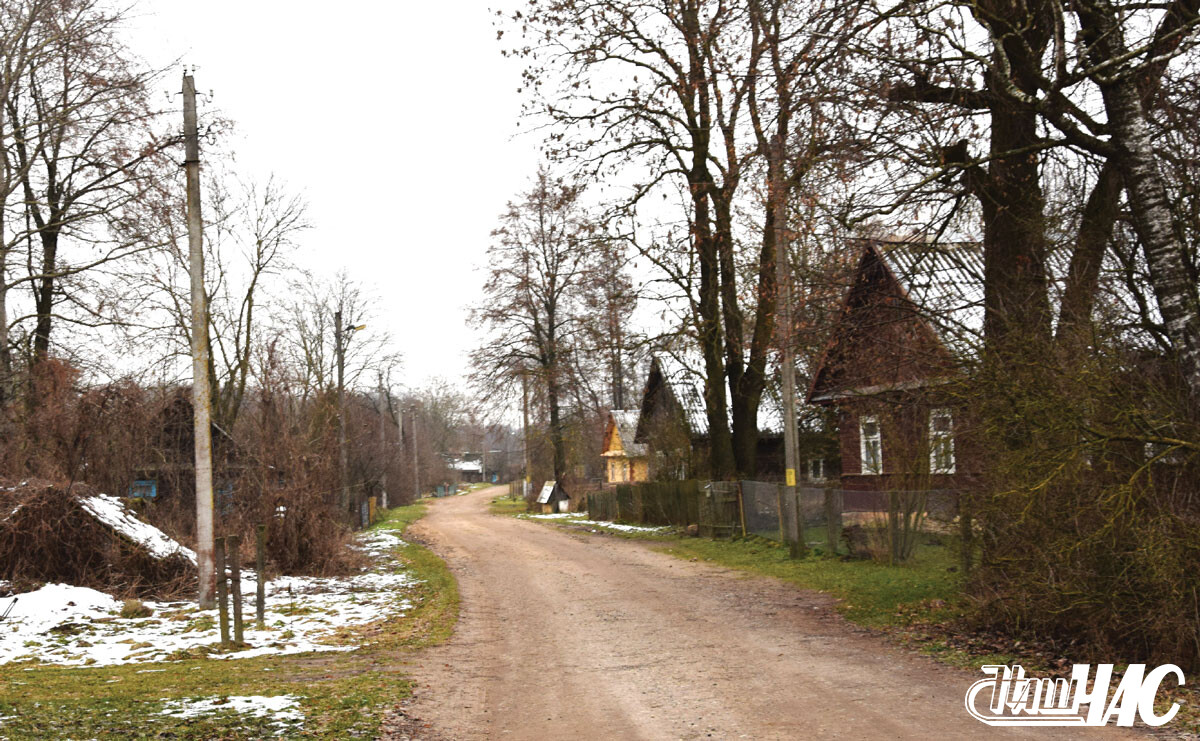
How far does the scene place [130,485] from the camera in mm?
18125

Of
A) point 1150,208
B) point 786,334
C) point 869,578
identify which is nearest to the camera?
point 1150,208

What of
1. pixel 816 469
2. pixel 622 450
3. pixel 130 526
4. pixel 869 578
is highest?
pixel 622 450

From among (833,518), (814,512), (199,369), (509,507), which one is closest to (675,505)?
(814,512)

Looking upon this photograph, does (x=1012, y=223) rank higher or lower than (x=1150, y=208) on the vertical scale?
higher

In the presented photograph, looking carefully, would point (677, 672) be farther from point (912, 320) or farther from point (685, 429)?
point (685, 429)

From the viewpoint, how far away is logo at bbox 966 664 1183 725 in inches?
270

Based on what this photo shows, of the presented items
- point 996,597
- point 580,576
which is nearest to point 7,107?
point 580,576

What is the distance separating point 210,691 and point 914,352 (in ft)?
26.5

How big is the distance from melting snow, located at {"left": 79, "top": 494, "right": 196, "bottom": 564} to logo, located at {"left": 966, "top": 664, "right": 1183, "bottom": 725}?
1238 cm

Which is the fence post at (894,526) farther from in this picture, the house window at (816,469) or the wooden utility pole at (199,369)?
the house window at (816,469)

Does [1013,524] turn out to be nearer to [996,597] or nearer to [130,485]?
[996,597]

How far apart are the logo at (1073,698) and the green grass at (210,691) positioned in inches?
176

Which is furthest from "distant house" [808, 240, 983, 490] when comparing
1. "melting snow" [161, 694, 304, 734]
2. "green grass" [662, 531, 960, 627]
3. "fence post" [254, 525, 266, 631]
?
"fence post" [254, 525, 266, 631]

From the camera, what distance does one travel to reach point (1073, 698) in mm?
7445
